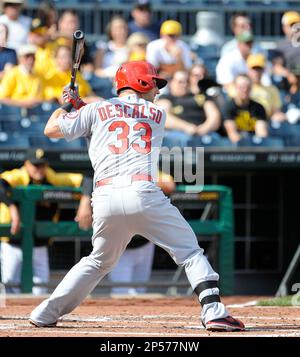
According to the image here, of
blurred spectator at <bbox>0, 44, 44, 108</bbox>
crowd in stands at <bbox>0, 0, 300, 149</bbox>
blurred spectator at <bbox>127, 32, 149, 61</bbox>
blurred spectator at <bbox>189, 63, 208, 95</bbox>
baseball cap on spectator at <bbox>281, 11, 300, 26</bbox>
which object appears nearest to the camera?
crowd in stands at <bbox>0, 0, 300, 149</bbox>

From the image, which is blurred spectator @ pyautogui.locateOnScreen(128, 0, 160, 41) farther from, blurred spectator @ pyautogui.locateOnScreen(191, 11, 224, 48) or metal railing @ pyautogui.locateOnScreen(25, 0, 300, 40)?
blurred spectator @ pyautogui.locateOnScreen(191, 11, 224, 48)

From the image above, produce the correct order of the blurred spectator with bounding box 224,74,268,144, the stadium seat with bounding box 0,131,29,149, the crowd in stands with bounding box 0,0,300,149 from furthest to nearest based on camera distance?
the blurred spectator with bounding box 224,74,268,144 < the crowd in stands with bounding box 0,0,300,149 < the stadium seat with bounding box 0,131,29,149

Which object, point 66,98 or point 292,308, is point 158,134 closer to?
point 66,98

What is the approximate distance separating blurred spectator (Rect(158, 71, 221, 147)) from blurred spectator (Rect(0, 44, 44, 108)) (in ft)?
4.77

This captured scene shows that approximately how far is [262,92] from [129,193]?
688 centimetres

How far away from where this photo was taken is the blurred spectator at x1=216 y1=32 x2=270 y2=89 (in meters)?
12.8

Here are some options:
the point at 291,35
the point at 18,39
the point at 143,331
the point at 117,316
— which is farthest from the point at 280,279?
the point at 143,331

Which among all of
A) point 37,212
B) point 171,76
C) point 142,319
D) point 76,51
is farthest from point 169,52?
point 76,51

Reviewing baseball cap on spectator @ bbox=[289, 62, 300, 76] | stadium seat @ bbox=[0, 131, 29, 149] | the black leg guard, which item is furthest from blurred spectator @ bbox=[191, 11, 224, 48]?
the black leg guard

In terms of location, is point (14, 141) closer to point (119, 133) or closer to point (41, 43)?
point (41, 43)

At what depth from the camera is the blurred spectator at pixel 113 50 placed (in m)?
12.7

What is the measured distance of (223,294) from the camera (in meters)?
10.9
